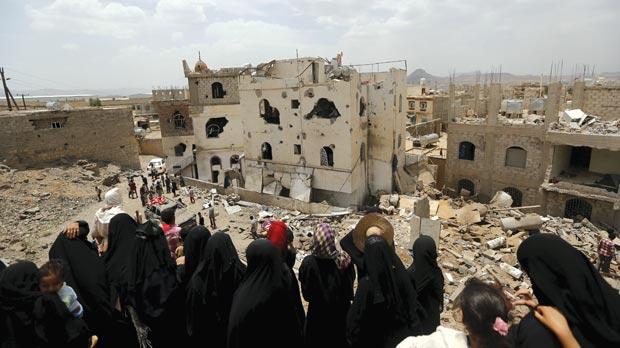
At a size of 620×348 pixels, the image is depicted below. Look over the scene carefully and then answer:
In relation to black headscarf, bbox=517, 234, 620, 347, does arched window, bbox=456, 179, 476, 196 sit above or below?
below

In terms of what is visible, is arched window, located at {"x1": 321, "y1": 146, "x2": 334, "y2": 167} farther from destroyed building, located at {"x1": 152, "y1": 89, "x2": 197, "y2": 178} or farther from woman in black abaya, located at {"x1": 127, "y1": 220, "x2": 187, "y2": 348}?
woman in black abaya, located at {"x1": 127, "y1": 220, "x2": 187, "y2": 348}

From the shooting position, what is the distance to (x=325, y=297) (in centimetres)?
390

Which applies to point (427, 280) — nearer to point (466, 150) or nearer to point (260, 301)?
point (260, 301)

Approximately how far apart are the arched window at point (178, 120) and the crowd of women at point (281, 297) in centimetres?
2631

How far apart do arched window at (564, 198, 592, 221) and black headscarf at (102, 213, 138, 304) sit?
20.7 m

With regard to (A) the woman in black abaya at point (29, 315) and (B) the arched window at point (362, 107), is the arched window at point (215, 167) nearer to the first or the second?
(B) the arched window at point (362, 107)

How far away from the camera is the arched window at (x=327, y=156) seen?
2125 cm

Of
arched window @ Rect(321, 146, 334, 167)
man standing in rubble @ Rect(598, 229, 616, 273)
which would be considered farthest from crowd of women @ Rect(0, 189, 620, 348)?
arched window @ Rect(321, 146, 334, 167)

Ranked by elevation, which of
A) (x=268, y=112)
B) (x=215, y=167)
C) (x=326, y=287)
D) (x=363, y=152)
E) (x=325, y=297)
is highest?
(x=268, y=112)

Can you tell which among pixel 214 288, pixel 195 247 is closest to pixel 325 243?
pixel 214 288

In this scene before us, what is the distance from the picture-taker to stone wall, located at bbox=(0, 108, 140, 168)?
20.7 meters

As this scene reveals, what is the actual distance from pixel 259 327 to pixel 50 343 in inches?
69.4

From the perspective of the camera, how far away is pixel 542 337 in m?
2.10

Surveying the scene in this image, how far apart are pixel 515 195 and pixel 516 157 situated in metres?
2.27
